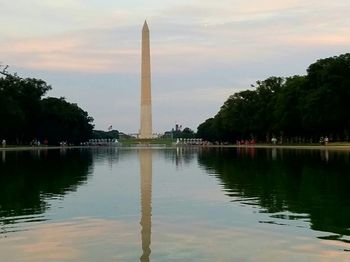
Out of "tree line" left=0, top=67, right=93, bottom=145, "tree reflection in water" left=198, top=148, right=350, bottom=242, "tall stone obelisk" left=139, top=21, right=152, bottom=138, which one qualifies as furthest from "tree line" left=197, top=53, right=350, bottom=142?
"tree reflection in water" left=198, top=148, right=350, bottom=242

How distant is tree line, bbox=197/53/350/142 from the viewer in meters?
81.0

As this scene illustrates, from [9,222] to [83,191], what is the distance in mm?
6851

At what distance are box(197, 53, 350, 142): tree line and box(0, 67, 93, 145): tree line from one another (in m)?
34.1

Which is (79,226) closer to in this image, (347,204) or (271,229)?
(271,229)

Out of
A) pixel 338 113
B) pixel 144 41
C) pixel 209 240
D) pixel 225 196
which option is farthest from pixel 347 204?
pixel 144 41

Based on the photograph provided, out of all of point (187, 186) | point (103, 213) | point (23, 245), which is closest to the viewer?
point (23, 245)

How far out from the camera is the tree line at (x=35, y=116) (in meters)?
90.2

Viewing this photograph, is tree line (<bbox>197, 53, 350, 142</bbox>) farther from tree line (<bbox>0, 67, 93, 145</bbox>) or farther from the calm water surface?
the calm water surface

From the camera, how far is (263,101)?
383 feet

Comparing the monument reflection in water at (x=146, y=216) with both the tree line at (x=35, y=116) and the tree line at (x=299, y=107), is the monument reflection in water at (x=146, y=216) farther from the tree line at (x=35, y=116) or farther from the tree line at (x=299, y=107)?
→ the tree line at (x=35, y=116)

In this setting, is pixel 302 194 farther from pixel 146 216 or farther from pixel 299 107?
pixel 299 107

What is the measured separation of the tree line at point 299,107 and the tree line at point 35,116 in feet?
112

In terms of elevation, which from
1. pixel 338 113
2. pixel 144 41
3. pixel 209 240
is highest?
pixel 144 41

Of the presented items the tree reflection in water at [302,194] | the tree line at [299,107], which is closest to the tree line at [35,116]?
the tree line at [299,107]
